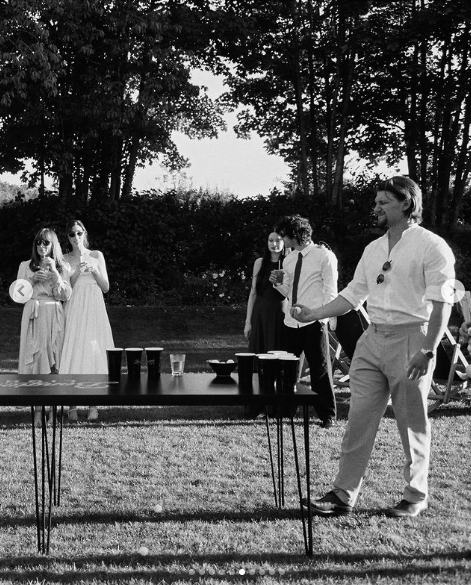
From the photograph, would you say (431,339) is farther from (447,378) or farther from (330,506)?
(447,378)

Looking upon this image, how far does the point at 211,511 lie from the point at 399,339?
1501 millimetres

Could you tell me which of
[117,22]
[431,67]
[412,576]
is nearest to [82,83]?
[117,22]

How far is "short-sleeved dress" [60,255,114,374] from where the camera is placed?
296 inches

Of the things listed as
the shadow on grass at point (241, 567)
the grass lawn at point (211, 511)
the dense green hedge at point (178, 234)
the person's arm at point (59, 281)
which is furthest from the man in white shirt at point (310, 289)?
the dense green hedge at point (178, 234)

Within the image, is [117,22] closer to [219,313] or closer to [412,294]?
[219,313]

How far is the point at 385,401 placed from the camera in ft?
15.1

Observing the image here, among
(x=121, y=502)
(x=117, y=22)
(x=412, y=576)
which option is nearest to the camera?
(x=412, y=576)

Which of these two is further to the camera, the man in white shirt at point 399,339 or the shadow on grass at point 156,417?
the shadow on grass at point 156,417

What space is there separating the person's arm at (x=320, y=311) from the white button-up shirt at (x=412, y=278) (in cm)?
25

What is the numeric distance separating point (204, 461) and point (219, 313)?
31.0 feet

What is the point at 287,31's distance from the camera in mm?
19172

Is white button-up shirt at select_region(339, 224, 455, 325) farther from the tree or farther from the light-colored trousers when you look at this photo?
the tree

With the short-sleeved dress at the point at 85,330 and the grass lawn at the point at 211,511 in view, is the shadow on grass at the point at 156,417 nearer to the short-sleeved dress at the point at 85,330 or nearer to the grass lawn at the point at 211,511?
the grass lawn at the point at 211,511

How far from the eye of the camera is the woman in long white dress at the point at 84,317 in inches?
296
